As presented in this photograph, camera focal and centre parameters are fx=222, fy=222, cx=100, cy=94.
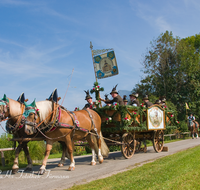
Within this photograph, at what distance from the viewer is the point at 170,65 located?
3098 centimetres

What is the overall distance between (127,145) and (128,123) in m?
1.25

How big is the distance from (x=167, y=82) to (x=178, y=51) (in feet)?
14.7

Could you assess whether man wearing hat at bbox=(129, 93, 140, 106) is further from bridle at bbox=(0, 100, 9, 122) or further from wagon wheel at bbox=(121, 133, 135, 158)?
bridle at bbox=(0, 100, 9, 122)

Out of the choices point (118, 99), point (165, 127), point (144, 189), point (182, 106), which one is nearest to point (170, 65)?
point (182, 106)

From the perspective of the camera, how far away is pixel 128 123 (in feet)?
28.7

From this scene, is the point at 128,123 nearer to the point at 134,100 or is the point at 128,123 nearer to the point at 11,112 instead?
the point at 134,100

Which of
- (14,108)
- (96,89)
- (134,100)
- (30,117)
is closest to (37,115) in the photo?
(30,117)

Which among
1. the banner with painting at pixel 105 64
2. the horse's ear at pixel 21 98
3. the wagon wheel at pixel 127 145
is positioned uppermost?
the banner with painting at pixel 105 64

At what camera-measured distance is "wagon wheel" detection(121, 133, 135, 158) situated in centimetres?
912

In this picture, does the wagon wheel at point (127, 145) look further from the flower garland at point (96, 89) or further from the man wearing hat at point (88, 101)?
the flower garland at point (96, 89)

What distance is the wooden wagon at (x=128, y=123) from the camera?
880 cm

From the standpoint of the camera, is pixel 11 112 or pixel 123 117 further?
pixel 123 117

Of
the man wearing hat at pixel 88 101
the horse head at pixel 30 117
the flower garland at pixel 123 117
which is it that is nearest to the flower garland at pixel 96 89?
the man wearing hat at pixel 88 101

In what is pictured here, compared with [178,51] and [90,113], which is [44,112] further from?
[178,51]
